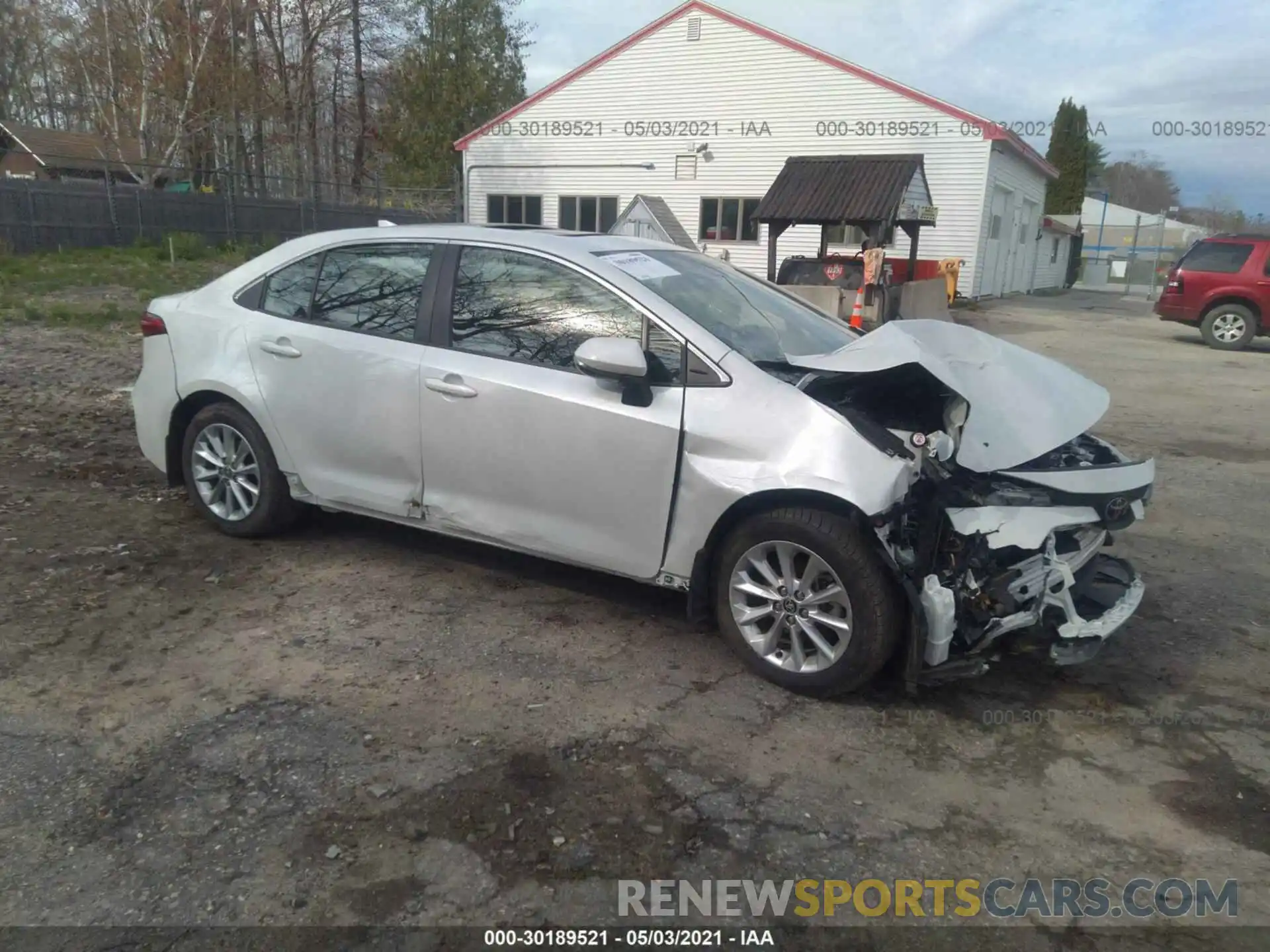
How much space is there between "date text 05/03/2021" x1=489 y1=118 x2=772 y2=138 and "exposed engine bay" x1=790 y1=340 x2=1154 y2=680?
2537 cm

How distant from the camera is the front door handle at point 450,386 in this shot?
163 inches

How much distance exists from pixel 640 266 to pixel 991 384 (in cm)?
157

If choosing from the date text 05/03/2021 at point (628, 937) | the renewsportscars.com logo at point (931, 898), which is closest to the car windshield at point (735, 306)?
the renewsportscars.com logo at point (931, 898)

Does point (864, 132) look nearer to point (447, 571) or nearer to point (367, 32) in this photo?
point (367, 32)

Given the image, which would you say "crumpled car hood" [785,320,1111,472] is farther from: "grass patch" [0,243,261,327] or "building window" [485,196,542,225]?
"building window" [485,196,542,225]

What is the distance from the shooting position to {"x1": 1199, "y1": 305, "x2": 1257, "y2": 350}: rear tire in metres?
16.5

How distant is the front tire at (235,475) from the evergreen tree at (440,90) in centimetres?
3185

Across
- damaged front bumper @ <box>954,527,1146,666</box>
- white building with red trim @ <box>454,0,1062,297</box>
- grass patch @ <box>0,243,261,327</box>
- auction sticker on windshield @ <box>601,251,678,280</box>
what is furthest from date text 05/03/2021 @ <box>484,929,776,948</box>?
white building with red trim @ <box>454,0,1062,297</box>

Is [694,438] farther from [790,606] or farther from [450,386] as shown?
[450,386]

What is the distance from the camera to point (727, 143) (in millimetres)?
27562

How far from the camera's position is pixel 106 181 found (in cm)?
2317

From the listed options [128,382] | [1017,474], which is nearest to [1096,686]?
[1017,474]

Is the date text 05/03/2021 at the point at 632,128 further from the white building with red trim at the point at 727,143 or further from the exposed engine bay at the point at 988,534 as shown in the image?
the exposed engine bay at the point at 988,534

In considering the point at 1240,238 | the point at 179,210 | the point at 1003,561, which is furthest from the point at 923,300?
the point at 179,210
